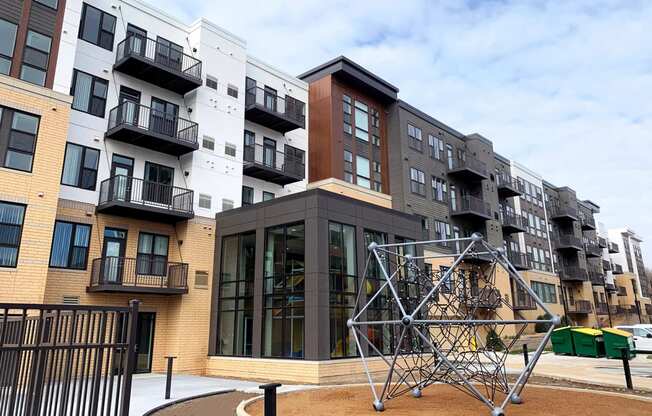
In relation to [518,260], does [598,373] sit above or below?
below

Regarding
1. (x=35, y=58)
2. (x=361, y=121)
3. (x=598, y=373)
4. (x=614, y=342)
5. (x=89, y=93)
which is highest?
(x=361, y=121)

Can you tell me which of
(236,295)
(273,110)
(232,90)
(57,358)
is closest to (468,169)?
(273,110)

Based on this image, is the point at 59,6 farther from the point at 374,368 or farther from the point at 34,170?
the point at 374,368

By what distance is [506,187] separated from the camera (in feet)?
140

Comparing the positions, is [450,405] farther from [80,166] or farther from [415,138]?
[415,138]

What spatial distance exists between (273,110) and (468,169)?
18795 mm

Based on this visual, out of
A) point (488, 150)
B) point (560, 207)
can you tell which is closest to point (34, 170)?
point (488, 150)

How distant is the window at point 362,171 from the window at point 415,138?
190 inches

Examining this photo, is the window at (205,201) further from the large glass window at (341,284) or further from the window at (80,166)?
the large glass window at (341,284)

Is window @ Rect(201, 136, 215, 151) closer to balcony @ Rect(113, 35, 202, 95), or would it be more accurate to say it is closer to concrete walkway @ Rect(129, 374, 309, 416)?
balcony @ Rect(113, 35, 202, 95)

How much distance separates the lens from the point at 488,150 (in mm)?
42781

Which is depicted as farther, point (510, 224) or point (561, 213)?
point (561, 213)

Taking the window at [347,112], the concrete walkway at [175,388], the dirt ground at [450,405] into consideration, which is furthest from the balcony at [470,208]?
the dirt ground at [450,405]

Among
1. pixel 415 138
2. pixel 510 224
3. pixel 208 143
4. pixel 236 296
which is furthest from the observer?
pixel 510 224
